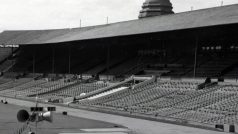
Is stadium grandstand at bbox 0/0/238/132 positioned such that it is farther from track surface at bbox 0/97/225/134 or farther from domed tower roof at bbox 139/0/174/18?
domed tower roof at bbox 139/0/174/18

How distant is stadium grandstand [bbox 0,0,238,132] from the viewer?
40.5m

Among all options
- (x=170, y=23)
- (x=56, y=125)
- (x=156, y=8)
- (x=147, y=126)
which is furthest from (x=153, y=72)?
(x=156, y=8)

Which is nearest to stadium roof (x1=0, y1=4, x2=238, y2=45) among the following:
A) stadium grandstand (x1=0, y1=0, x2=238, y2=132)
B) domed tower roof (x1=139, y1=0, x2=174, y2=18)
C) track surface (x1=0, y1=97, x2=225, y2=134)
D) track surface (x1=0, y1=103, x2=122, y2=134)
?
stadium grandstand (x1=0, y1=0, x2=238, y2=132)

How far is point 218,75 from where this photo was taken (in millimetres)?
48781

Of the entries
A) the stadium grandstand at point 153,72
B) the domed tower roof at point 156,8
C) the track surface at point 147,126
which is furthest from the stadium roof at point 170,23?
the domed tower roof at point 156,8

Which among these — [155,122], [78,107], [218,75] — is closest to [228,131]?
[155,122]

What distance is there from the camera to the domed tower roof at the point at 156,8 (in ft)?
353

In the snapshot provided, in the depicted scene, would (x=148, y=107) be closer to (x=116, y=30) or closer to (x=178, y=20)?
(x=178, y=20)

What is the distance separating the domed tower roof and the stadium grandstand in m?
30.9

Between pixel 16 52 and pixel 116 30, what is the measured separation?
39.8 m

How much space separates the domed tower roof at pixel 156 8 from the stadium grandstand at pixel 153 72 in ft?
101

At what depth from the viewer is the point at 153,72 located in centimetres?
5831

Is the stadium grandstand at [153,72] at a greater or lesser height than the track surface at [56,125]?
greater

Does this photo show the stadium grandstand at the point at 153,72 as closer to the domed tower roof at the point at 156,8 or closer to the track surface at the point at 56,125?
the track surface at the point at 56,125
